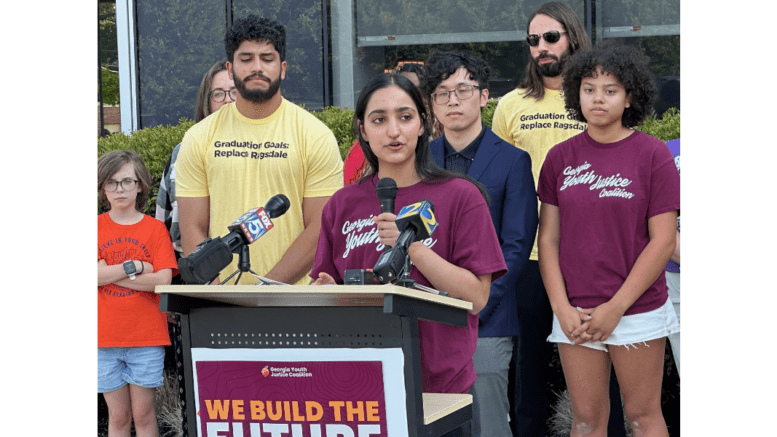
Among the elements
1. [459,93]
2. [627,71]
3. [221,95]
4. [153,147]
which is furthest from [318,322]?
[153,147]

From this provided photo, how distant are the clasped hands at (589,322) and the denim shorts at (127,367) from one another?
7.89 feet

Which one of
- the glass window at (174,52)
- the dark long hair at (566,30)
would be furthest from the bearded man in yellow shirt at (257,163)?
the glass window at (174,52)

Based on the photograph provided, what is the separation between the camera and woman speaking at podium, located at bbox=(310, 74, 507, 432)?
9.89 ft

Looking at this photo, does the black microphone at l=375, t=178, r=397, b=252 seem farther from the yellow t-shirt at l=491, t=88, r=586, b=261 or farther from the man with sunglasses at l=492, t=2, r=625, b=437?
the yellow t-shirt at l=491, t=88, r=586, b=261

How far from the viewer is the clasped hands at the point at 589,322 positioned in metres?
3.79

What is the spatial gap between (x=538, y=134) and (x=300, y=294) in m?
2.59

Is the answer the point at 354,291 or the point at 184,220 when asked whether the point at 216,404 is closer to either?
the point at 354,291

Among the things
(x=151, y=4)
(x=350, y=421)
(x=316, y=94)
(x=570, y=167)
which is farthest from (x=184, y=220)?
(x=151, y=4)

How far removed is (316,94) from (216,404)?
24.7 feet

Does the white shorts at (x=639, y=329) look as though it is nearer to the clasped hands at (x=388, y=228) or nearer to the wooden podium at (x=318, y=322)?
the wooden podium at (x=318, y=322)

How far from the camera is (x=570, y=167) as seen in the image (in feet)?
13.2

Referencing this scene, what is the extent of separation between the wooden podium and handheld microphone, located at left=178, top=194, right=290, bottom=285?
3.0 inches

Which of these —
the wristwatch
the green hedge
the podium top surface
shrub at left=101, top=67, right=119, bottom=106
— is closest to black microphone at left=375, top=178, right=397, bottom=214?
the podium top surface

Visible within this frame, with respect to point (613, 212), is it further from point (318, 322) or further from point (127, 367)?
point (127, 367)
